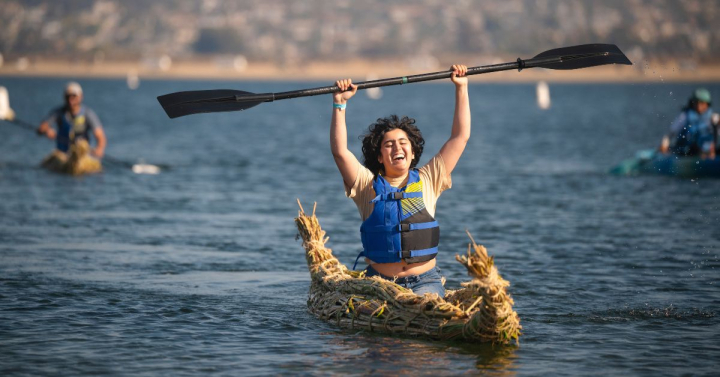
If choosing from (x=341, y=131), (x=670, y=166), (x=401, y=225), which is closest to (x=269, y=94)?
(x=341, y=131)

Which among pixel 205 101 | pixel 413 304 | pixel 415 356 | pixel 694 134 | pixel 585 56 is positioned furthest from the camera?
pixel 694 134

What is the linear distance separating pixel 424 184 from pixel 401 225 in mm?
519

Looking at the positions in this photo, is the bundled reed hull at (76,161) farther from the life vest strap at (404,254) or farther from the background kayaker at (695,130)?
the life vest strap at (404,254)

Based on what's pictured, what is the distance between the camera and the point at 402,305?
10000 mm

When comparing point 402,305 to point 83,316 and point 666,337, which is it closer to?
point 666,337

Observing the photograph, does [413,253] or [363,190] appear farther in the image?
[363,190]

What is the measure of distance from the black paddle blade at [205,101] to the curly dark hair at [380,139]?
1490 mm

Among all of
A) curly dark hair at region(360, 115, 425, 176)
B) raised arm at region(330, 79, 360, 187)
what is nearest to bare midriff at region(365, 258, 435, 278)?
curly dark hair at region(360, 115, 425, 176)

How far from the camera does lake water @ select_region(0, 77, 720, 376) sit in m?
9.91

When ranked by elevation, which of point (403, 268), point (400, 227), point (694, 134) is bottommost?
point (403, 268)

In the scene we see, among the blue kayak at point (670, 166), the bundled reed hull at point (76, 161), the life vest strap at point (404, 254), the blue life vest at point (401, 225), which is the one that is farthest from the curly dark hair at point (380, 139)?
the blue kayak at point (670, 166)

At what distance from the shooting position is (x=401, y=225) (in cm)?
1016

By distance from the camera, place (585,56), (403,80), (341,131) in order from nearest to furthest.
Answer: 1. (341,131)
2. (403,80)
3. (585,56)

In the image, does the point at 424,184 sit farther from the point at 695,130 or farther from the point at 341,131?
the point at 695,130
